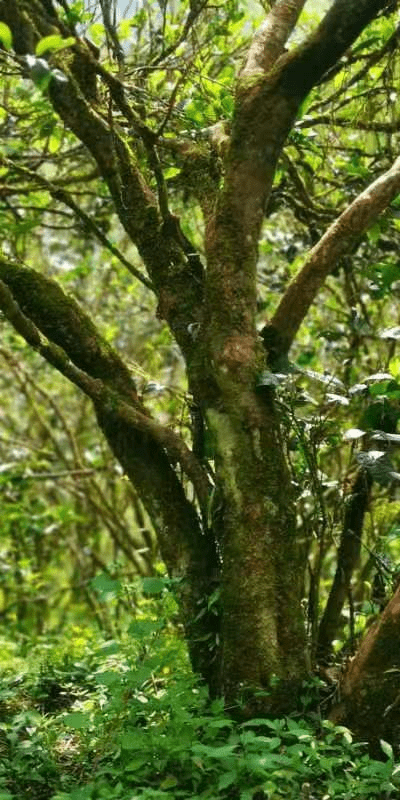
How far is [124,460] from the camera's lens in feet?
12.1

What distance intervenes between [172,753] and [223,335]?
1499mm

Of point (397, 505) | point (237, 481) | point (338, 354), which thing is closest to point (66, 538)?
point (338, 354)

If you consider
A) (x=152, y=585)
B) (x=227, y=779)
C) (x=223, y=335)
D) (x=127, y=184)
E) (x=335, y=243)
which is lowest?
(x=227, y=779)

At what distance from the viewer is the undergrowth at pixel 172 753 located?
2.71 m

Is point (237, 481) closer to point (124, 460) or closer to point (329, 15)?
point (124, 460)

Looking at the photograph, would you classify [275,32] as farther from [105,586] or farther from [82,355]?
[105,586]

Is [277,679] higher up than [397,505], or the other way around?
[397,505]

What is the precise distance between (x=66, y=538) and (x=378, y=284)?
709cm

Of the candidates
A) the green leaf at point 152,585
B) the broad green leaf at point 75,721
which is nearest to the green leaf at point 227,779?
the broad green leaf at point 75,721

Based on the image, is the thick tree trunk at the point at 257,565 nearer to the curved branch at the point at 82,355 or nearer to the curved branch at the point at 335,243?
the curved branch at the point at 82,355

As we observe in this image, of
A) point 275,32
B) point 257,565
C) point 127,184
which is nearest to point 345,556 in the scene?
point 257,565

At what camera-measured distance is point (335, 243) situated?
3.34 metres

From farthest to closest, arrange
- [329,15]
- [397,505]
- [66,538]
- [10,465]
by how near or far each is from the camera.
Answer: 1. [66,538]
2. [10,465]
3. [397,505]
4. [329,15]

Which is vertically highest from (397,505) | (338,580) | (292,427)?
(292,427)
